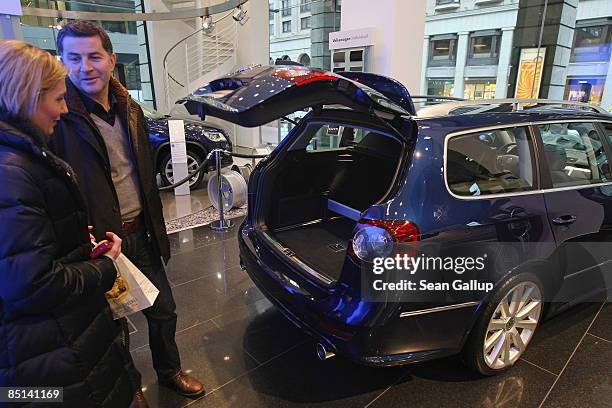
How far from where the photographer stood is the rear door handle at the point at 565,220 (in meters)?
2.09

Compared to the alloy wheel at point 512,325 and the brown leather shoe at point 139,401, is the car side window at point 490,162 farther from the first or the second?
the brown leather shoe at point 139,401

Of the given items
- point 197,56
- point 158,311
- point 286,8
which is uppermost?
point 286,8

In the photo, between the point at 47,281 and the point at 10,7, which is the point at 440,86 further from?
the point at 47,281

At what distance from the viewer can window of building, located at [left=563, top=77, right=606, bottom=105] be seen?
583cm

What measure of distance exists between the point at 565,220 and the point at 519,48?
17.4 feet

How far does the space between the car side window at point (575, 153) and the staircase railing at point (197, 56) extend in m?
8.79

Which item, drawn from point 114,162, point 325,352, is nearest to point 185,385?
point 325,352

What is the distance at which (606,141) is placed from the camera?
2613 mm

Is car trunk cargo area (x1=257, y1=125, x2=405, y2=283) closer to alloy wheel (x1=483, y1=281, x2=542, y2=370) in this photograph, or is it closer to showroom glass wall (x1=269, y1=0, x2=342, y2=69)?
alloy wheel (x1=483, y1=281, x2=542, y2=370)

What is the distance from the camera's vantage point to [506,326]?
2.10 metres

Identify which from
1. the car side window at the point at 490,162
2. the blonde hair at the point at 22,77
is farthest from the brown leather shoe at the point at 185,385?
the car side window at the point at 490,162

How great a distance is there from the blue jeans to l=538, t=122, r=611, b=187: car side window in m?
2.15

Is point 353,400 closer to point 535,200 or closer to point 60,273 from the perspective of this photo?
point 535,200

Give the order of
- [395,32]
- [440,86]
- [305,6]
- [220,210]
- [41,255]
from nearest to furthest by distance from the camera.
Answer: [41,255]
[220,210]
[395,32]
[440,86]
[305,6]
